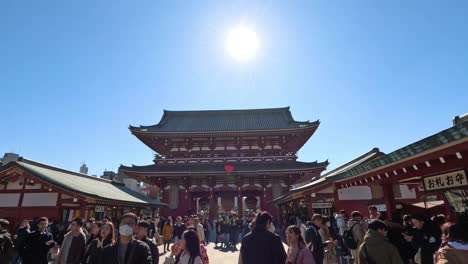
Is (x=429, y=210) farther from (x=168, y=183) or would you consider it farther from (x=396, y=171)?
(x=168, y=183)

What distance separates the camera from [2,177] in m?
11.6

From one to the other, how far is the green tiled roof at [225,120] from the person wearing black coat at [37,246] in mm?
19622

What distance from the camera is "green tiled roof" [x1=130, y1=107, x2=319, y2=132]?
26078mm

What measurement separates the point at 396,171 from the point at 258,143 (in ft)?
58.2

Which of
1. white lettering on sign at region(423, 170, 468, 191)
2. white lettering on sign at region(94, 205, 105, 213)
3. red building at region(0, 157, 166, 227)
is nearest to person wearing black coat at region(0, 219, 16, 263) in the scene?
red building at region(0, 157, 166, 227)

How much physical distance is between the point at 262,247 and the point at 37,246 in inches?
180

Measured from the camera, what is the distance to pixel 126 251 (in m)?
2.99

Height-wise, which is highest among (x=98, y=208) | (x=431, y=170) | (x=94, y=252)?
(x=431, y=170)

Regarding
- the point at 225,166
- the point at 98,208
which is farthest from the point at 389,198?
the point at 225,166

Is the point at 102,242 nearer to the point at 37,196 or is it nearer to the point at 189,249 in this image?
the point at 189,249

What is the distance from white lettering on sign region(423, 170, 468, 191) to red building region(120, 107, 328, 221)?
46.5 ft

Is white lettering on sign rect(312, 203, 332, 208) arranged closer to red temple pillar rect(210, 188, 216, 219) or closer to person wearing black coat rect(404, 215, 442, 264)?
person wearing black coat rect(404, 215, 442, 264)

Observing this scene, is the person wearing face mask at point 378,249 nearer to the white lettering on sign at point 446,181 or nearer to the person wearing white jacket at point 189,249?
the person wearing white jacket at point 189,249

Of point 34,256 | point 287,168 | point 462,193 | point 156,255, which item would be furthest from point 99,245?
point 287,168
